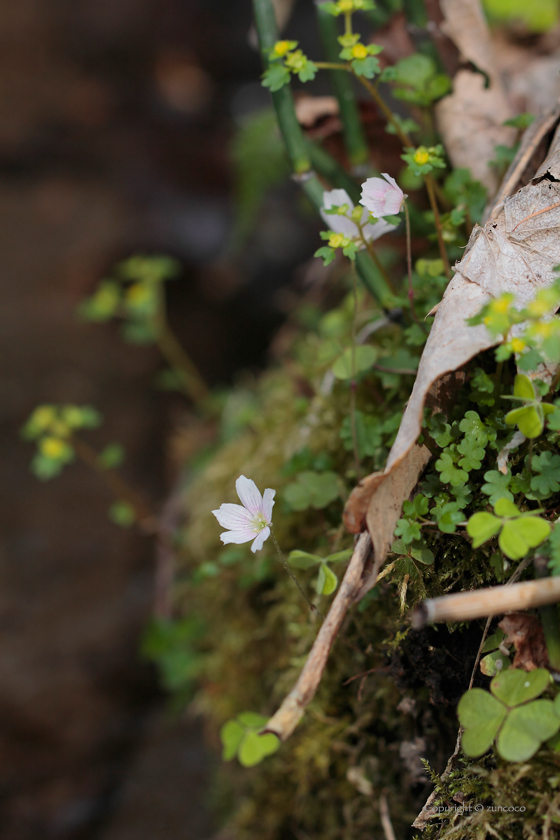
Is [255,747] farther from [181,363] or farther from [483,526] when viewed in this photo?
[181,363]

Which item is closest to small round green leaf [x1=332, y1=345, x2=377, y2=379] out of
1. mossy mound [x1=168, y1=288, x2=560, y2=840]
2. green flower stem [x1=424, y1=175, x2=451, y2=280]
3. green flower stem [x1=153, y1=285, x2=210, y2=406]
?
mossy mound [x1=168, y1=288, x2=560, y2=840]

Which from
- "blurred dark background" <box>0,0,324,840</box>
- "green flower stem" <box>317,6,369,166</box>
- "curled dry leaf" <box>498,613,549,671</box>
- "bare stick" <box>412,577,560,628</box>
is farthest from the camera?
"blurred dark background" <box>0,0,324,840</box>

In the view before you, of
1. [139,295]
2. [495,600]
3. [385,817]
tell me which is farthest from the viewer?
[139,295]

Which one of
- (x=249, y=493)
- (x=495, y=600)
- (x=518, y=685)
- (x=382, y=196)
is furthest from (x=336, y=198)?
(x=518, y=685)

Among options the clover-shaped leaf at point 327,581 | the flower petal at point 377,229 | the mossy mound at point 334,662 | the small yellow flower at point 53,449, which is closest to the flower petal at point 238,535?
the clover-shaped leaf at point 327,581

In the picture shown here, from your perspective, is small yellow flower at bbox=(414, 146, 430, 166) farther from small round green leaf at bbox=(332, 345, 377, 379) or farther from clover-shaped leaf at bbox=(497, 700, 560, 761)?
clover-shaped leaf at bbox=(497, 700, 560, 761)

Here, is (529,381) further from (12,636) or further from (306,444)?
(12,636)
